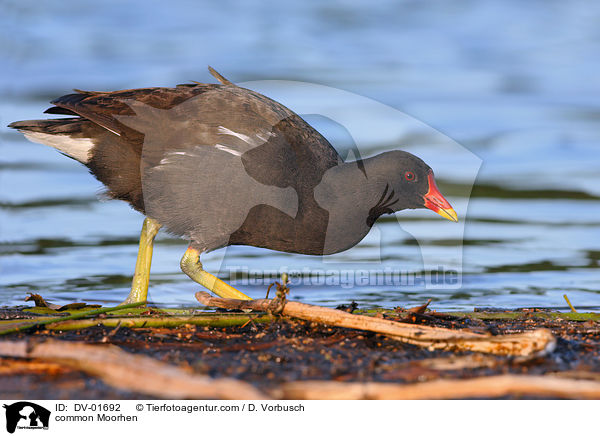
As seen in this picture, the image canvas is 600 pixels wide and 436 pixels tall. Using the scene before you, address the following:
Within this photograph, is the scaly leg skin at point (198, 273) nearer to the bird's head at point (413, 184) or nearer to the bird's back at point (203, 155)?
the bird's back at point (203, 155)

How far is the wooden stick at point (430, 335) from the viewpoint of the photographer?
3488 millimetres

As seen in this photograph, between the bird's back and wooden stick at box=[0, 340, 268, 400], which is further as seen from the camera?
the bird's back

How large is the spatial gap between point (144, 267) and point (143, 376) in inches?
131

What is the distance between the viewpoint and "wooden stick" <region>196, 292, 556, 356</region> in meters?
3.49

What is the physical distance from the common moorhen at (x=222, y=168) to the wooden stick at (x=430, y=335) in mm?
1191

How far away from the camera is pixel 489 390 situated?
294 cm

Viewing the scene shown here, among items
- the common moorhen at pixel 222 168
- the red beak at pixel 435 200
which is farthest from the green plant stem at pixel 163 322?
the red beak at pixel 435 200

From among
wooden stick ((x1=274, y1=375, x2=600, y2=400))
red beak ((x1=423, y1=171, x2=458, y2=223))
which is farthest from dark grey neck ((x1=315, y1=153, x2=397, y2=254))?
wooden stick ((x1=274, y1=375, x2=600, y2=400))
